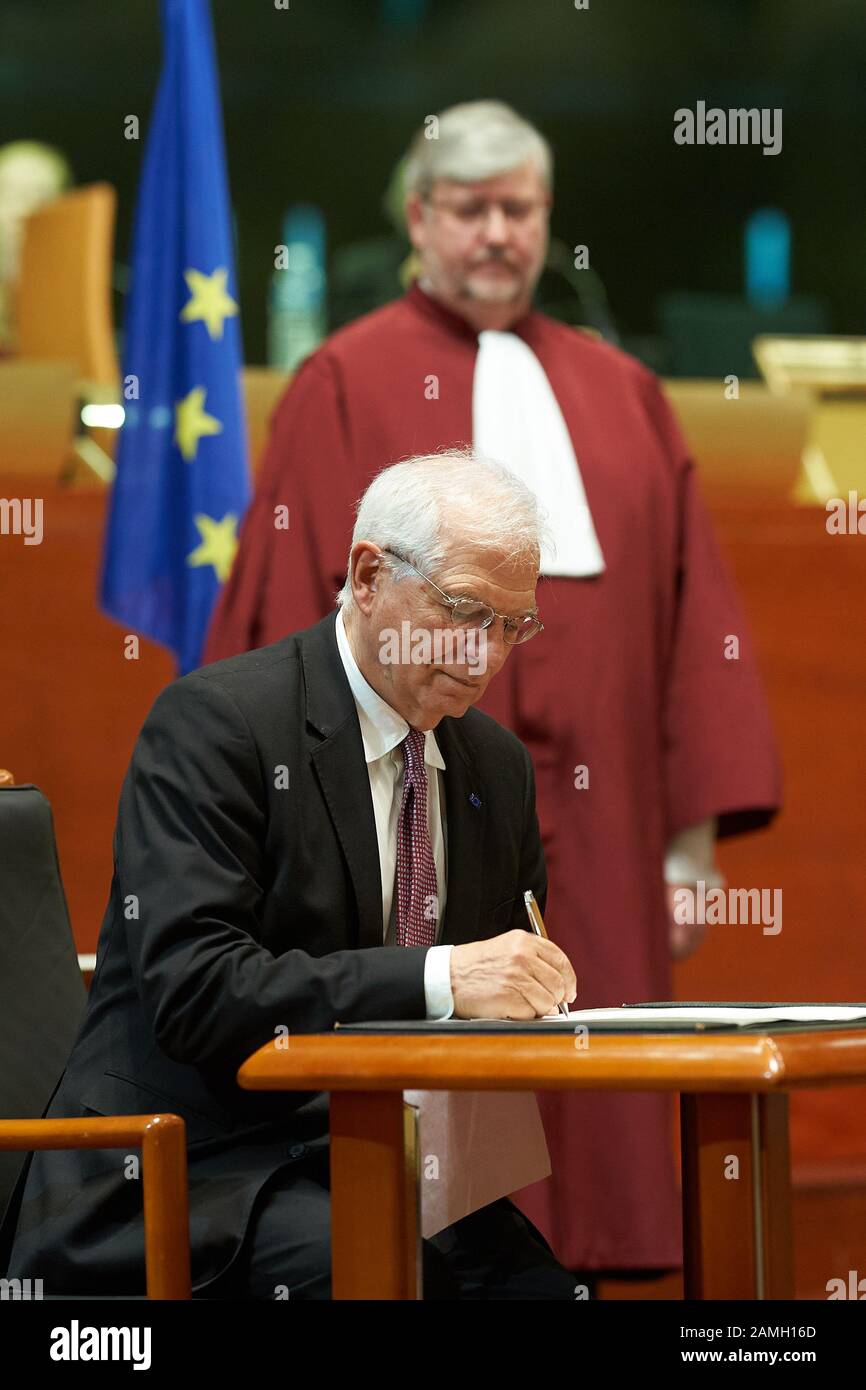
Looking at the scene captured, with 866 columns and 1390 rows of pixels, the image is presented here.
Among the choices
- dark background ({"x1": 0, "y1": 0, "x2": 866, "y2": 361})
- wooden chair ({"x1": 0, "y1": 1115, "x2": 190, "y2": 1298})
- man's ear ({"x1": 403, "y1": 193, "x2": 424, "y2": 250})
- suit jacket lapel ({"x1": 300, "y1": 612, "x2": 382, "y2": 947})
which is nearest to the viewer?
wooden chair ({"x1": 0, "y1": 1115, "x2": 190, "y2": 1298})

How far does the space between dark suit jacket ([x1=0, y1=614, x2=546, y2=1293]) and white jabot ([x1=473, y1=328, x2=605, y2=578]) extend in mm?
1334

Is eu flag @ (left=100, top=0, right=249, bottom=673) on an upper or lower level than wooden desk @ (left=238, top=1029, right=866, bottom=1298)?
upper

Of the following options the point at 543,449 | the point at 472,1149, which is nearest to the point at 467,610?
the point at 472,1149

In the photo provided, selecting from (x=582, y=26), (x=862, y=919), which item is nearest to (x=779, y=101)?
(x=582, y=26)

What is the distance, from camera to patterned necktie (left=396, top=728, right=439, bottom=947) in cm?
195

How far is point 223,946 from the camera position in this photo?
1.74m

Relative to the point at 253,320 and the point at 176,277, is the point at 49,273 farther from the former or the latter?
the point at 253,320

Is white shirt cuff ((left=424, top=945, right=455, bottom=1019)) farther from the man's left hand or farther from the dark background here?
the dark background

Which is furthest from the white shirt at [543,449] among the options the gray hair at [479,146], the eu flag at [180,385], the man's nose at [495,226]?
the eu flag at [180,385]

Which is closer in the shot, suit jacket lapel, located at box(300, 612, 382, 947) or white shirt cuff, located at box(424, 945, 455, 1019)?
white shirt cuff, located at box(424, 945, 455, 1019)

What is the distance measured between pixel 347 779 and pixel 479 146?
5.58 ft

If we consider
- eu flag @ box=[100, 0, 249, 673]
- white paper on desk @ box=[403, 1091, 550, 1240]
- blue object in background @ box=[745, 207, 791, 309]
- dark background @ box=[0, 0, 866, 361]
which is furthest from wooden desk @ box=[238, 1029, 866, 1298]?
dark background @ box=[0, 0, 866, 361]

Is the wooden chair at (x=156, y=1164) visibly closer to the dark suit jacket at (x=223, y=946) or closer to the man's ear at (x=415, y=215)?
the dark suit jacket at (x=223, y=946)

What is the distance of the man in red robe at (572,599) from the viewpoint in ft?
10.7
